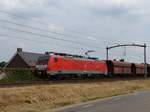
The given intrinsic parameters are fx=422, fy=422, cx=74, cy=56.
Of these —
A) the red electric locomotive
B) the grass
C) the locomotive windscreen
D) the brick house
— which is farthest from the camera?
the brick house

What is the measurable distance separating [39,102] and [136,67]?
55866mm

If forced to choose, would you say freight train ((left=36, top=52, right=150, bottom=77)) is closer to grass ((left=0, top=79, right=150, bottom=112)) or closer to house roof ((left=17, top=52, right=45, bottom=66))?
grass ((left=0, top=79, right=150, bottom=112))

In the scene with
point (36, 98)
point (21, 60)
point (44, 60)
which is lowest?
point (36, 98)

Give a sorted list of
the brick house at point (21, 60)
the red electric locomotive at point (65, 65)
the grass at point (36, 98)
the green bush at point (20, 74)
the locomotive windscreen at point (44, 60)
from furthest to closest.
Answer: the brick house at point (21, 60)
the green bush at point (20, 74)
the locomotive windscreen at point (44, 60)
the red electric locomotive at point (65, 65)
the grass at point (36, 98)

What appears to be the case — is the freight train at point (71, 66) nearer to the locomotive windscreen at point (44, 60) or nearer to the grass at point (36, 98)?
the locomotive windscreen at point (44, 60)

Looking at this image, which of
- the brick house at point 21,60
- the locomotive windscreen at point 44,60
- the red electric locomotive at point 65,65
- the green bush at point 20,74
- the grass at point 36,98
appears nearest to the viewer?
the grass at point 36,98

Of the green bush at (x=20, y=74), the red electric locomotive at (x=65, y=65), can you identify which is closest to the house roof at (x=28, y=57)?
the green bush at (x=20, y=74)

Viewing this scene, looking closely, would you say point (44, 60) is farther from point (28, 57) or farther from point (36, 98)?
point (28, 57)

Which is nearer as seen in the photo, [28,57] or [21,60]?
[21,60]

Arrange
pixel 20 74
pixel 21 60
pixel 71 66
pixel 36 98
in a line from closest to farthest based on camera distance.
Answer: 1. pixel 36 98
2. pixel 71 66
3. pixel 20 74
4. pixel 21 60

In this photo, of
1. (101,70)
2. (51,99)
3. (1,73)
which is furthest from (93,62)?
(51,99)

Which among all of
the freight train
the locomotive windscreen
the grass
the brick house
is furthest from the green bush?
the brick house

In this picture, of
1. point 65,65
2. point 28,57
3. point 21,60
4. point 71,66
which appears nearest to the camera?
point 65,65

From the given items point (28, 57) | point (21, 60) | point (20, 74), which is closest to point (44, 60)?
point (20, 74)
